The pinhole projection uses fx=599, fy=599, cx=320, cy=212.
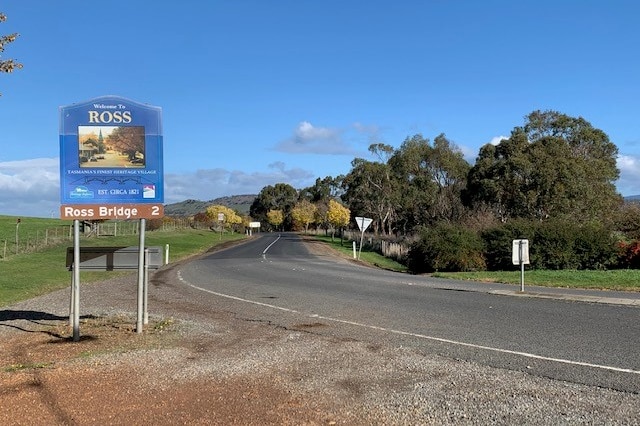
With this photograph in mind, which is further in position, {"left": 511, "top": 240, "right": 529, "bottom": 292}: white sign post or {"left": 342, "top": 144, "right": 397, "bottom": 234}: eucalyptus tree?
{"left": 342, "top": 144, "right": 397, "bottom": 234}: eucalyptus tree

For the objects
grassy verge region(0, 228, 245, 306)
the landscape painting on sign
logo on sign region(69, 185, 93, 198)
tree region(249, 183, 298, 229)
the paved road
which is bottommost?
grassy verge region(0, 228, 245, 306)

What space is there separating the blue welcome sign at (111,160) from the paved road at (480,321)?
3.62 m

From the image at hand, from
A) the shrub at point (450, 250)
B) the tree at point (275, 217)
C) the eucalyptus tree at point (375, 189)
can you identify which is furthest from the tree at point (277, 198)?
the shrub at point (450, 250)

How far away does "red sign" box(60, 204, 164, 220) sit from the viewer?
942 centimetres

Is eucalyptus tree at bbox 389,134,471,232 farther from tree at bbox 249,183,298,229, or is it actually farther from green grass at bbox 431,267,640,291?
tree at bbox 249,183,298,229

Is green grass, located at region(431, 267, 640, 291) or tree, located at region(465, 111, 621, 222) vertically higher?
tree, located at region(465, 111, 621, 222)

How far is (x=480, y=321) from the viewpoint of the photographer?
37.5 feet

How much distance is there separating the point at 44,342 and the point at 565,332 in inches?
330

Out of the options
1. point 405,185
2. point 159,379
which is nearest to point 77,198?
point 159,379

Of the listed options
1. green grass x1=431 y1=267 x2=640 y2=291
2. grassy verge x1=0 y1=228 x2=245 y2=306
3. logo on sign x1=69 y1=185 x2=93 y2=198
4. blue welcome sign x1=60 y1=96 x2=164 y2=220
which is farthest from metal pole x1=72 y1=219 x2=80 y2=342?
green grass x1=431 y1=267 x2=640 y2=291

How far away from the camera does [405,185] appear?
77625 mm

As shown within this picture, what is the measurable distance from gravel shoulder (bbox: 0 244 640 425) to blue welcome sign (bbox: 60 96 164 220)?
2.08 metres

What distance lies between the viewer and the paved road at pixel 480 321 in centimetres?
772

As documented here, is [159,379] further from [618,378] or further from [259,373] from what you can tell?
[618,378]
